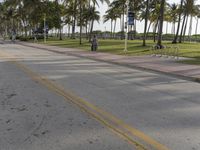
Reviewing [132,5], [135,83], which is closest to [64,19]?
[132,5]

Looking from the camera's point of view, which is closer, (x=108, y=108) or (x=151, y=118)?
(x=151, y=118)

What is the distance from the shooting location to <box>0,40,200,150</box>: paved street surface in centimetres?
518

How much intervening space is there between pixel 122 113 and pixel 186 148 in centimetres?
229

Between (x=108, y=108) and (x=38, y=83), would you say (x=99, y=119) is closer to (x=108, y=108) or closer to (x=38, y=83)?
(x=108, y=108)

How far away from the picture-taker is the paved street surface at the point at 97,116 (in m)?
5.18

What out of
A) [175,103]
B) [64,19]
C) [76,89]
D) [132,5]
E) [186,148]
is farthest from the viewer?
[64,19]

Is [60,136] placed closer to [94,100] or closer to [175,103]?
[94,100]

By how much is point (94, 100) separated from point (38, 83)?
338 centimetres

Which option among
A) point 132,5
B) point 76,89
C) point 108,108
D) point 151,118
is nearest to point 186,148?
point 151,118

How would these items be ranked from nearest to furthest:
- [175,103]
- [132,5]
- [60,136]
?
1. [60,136]
2. [175,103]
3. [132,5]

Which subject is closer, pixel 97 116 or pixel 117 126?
pixel 117 126

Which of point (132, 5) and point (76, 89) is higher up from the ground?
point (132, 5)

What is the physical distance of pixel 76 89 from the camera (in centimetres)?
994

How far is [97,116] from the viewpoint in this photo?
673 centimetres
